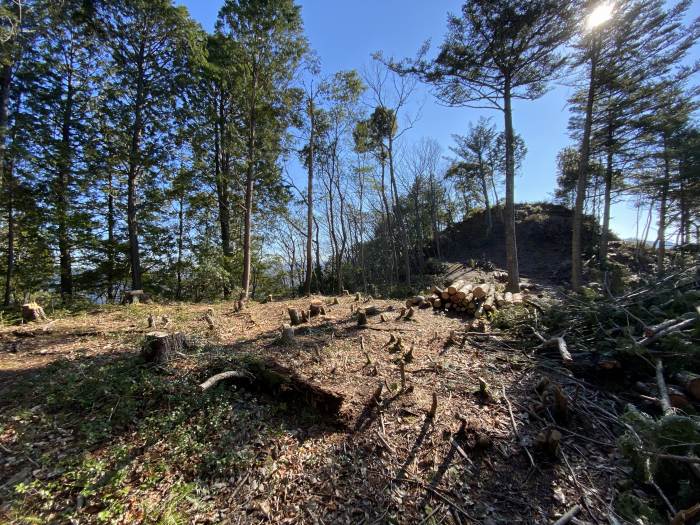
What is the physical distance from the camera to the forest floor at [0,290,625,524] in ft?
6.46

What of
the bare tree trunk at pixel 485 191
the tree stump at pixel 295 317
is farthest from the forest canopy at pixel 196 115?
the bare tree trunk at pixel 485 191

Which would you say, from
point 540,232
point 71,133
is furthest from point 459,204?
point 71,133

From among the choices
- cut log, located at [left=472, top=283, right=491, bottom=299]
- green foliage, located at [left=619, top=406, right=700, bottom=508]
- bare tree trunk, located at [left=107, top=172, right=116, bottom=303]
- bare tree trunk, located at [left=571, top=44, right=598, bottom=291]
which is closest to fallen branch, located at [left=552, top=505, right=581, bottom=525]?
green foliage, located at [left=619, top=406, right=700, bottom=508]

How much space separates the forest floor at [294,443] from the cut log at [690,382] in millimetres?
665

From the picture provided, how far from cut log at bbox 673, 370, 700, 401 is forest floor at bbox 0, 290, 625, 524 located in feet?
2.18

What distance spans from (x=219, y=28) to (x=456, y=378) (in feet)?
54.6

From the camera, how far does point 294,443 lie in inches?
100

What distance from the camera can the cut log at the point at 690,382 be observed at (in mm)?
2535

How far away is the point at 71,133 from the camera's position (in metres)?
9.69

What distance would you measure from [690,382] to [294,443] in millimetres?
3815

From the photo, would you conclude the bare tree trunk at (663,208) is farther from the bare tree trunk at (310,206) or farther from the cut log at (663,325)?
the bare tree trunk at (310,206)

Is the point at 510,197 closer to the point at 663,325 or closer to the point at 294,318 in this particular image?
the point at 663,325

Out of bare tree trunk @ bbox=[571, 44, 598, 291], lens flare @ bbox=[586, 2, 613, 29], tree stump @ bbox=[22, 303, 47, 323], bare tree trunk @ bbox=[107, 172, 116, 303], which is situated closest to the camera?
tree stump @ bbox=[22, 303, 47, 323]

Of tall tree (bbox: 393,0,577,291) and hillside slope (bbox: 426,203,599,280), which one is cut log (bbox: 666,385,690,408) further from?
hillside slope (bbox: 426,203,599,280)
